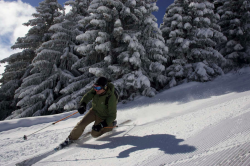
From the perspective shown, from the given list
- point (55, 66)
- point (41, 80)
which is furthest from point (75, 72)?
point (41, 80)

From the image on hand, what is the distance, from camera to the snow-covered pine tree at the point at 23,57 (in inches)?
602

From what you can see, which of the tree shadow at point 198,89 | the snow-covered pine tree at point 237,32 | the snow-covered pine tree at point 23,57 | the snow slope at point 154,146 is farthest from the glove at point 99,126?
the snow-covered pine tree at point 237,32

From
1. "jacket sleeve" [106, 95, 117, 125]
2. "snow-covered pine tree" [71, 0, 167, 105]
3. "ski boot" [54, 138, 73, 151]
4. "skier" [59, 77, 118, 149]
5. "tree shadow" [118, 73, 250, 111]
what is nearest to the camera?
"ski boot" [54, 138, 73, 151]

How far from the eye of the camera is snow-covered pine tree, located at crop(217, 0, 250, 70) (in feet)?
45.9

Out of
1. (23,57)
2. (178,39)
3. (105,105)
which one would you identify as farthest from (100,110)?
(23,57)

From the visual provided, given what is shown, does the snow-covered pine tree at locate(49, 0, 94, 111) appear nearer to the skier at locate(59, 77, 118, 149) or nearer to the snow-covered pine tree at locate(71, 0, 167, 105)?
the snow-covered pine tree at locate(71, 0, 167, 105)

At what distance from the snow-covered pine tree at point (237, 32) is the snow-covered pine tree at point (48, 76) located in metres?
14.4

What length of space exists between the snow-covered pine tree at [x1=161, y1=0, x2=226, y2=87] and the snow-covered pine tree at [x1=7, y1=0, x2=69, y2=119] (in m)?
8.56

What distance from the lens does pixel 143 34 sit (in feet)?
33.8

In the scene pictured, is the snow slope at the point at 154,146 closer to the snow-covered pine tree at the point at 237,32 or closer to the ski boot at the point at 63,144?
the ski boot at the point at 63,144

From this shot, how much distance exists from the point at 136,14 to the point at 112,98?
8.05 metres

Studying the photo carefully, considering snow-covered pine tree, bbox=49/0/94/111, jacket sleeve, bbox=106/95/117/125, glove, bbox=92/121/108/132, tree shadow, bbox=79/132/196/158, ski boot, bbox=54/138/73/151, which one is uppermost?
snow-covered pine tree, bbox=49/0/94/111

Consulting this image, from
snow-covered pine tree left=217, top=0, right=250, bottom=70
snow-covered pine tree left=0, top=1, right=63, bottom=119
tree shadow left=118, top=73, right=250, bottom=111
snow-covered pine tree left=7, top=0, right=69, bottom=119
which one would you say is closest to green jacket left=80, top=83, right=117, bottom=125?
tree shadow left=118, top=73, right=250, bottom=111

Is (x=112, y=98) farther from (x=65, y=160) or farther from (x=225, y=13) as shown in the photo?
(x=225, y=13)
